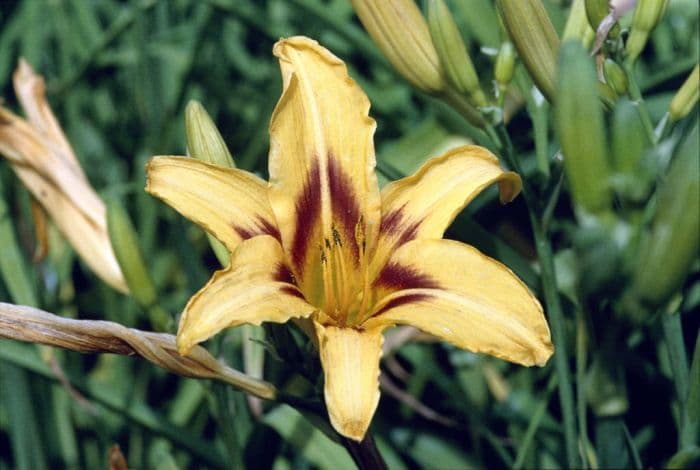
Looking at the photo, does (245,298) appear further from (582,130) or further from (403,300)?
(582,130)

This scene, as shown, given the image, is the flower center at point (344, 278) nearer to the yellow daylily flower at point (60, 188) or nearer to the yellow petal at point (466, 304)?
the yellow petal at point (466, 304)

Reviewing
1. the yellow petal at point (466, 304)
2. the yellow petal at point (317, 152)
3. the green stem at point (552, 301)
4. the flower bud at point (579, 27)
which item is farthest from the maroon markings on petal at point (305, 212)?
the flower bud at point (579, 27)

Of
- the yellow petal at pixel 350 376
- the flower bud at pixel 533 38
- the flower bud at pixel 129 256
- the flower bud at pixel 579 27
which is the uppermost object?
the flower bud at pixel 533 38

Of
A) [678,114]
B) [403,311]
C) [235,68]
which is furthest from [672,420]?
[235,68]

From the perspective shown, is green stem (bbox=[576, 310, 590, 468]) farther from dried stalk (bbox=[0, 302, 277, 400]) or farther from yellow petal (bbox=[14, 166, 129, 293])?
yellow petal (bbox=[14, 166, 129, 293])

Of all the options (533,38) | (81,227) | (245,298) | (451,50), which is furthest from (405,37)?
(81,227)

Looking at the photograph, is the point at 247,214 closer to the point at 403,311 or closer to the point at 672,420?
the point at 403,311
